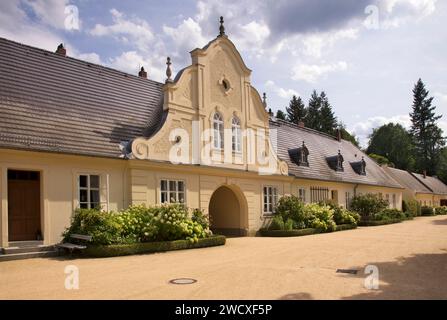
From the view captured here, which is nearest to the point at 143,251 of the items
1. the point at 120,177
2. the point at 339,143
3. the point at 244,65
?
the point at 120,177

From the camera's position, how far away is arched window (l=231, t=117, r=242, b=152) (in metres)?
22.2

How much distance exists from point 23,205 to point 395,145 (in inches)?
3024

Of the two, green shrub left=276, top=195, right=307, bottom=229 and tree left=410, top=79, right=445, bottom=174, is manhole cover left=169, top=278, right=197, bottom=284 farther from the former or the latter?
tree left=410, top=79, right=445, bottom=174

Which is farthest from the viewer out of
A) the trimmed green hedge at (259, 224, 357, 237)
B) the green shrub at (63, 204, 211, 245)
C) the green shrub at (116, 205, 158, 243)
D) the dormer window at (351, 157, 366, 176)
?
the dormer window at (351, 157, 366, 176)

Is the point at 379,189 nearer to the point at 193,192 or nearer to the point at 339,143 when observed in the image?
the point at 339,143

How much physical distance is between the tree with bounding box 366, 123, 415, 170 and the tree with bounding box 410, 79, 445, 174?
1637 millimetres

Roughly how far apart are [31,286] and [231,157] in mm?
13805

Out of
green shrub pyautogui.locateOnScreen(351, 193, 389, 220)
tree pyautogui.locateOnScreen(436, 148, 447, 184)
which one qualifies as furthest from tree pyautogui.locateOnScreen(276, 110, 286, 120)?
green shrub pyautogui.locateOnScreen(351, 193, 389, 220)

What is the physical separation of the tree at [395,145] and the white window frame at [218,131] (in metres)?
66.5

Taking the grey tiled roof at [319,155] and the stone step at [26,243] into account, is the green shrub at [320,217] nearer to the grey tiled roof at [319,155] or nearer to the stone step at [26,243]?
the grey tiled roof at [319,155]

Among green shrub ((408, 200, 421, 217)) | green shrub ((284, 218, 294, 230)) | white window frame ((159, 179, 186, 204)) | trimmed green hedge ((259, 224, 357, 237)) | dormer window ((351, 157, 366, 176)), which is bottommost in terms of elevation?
green shrub ((408, 200, 421, 217))

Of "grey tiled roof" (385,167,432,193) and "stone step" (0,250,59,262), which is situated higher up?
"grey tiled roof" (385,167,432,193)

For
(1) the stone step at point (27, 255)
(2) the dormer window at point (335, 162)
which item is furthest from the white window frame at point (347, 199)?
(1) the stone step at point (27, 255)

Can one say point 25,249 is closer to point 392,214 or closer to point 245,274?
point 245,274
